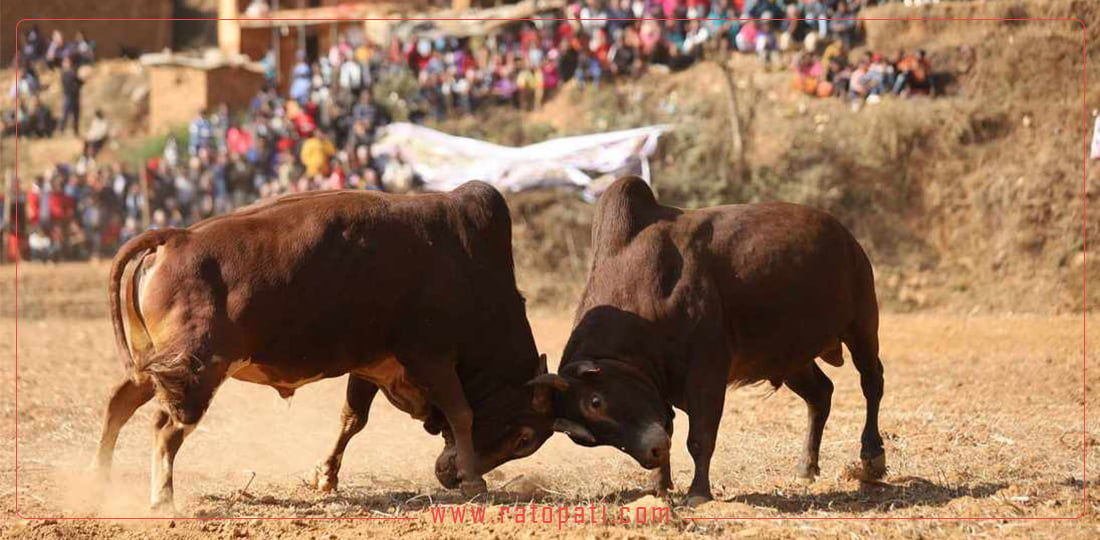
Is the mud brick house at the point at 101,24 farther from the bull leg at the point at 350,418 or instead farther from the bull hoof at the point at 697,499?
the bull hoof at the point at 697,499

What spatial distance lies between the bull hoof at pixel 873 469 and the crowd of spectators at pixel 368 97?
14.7 m

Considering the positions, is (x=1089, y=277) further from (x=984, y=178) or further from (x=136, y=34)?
(x=136, y=34)

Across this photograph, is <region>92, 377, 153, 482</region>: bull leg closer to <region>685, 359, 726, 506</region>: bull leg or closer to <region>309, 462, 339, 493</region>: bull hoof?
<region>309, 462, 339, 493</region>: bull hoof

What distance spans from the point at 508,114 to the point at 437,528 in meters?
18.3

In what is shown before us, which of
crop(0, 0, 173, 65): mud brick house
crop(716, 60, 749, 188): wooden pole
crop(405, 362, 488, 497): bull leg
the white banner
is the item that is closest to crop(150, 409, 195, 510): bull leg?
crop(405, 362, 488, 497): bull leg

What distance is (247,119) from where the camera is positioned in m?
28.3

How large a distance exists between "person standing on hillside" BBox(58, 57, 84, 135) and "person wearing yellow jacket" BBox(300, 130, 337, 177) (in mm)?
10195

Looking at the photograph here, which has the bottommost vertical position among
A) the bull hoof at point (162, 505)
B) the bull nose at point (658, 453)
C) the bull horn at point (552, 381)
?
the bull hoof at point (162, 505)

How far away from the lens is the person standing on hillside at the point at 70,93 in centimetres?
3136

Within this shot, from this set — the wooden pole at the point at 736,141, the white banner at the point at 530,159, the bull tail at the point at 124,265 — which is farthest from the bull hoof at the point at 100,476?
the wooden pole at the point at 736,141

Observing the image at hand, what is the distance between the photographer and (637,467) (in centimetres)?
908

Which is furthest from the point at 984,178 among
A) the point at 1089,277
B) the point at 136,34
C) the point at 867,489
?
→ the point at 136,34

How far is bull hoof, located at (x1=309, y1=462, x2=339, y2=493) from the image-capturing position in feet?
27.3

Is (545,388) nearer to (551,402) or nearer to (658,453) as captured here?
(551,402)
